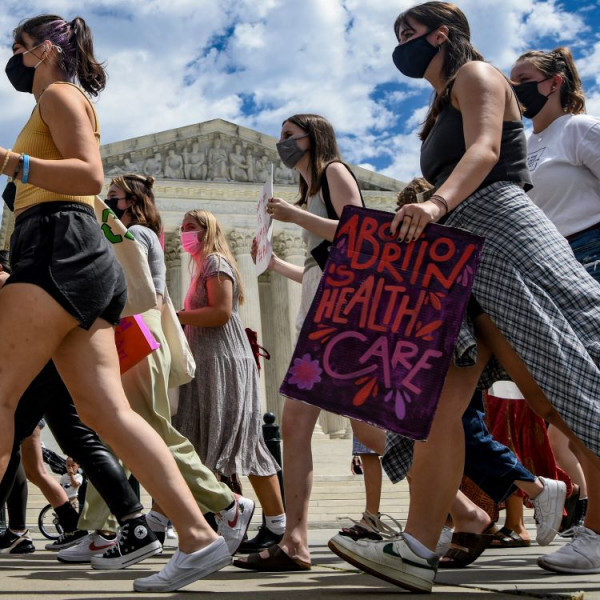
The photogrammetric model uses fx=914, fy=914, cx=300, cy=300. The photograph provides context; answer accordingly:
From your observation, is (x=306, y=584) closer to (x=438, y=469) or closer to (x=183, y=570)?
(x=183, y=570)

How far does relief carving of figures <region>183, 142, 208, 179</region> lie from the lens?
115 feet

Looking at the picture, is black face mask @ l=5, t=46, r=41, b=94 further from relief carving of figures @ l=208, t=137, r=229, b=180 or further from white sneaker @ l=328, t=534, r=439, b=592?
relief carving of figures @ l=208, t=137, r=229, b=180

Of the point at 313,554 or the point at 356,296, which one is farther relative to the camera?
the point at 313,554

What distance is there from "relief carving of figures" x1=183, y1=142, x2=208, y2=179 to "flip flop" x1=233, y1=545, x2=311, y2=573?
32306mm

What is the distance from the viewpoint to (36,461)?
5.56 metres

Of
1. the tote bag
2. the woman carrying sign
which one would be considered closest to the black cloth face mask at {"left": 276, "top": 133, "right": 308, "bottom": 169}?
the tote bag

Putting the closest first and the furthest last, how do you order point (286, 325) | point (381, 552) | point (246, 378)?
point (381, 552)
point (246, 378)
point (286, 325)

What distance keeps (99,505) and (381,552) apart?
2249 millimetres

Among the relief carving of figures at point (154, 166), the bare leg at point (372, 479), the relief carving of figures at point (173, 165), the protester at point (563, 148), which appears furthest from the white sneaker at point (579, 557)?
the relief carving of figures at point (154, 166)

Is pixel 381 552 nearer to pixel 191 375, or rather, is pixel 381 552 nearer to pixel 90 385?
pixel 90 385

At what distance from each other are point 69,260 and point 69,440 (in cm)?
171

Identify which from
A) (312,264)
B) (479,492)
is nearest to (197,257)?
(312,264)

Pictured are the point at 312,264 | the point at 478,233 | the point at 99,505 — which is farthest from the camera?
the point at 99,505

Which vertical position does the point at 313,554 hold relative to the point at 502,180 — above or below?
below
